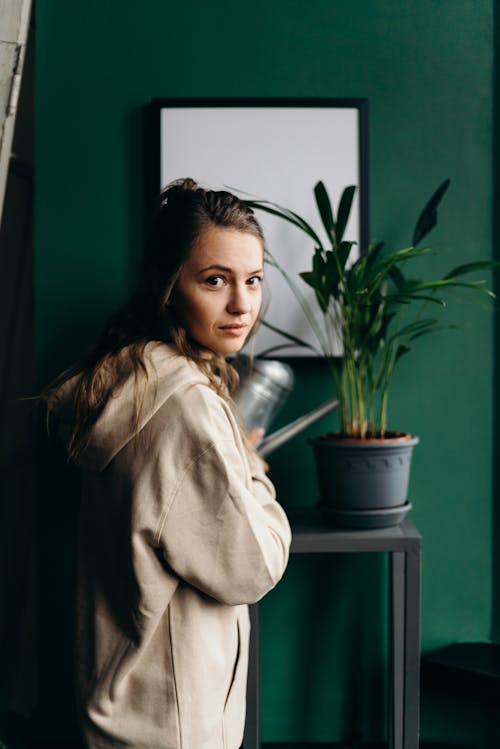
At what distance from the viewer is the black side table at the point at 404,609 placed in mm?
1633

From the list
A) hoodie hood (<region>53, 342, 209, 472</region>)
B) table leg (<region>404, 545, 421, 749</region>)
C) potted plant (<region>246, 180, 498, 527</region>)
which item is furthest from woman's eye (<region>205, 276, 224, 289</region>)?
table leg (<region>404, 545, 421, 749</region>)

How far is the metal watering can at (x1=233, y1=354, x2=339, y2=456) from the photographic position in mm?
1715

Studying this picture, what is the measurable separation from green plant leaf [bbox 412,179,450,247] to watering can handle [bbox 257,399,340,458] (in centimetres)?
46

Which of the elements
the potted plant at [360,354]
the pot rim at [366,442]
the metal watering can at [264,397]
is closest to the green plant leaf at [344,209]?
the potted plant at [360,354]

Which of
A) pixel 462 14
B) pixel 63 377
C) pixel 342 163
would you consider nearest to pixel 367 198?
pixel 342 163

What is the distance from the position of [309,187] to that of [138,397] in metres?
1.07

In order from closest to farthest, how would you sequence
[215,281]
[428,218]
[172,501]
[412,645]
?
[172,501], [215,281], [412,645], [428,218]

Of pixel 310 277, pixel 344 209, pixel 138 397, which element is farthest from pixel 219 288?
pixel 344 209

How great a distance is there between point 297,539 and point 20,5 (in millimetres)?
1387

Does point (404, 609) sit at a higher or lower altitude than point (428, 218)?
lower

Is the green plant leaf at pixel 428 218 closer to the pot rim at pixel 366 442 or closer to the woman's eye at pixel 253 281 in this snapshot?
the pot rim at pixel 366 442

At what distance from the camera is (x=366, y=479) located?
165 cm

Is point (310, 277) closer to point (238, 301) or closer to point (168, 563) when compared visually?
point (238, 301)

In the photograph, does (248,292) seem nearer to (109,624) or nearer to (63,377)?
(63,377)
